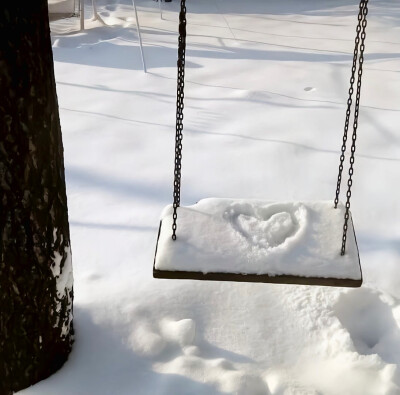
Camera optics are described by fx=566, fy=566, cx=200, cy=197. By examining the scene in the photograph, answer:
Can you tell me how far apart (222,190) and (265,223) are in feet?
5.14

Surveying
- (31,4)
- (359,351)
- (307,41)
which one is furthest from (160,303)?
(307,41)

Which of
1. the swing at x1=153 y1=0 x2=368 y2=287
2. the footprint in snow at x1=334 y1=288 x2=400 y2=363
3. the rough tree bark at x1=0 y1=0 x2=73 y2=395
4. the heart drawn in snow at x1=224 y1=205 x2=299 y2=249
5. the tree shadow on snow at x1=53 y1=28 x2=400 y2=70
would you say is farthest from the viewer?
the tree shadow on snow at x1=53 y1=28 x2=400 y2=70

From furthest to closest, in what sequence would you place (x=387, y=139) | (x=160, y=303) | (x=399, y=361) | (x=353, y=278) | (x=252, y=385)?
(x=387, y=139) < (x=160, y=303) < (x=399, y=361) < (x=252, y=385) < (x=353, y=278)

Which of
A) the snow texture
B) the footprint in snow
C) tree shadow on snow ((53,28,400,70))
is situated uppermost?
tree shadow on snow ((53,28,400,70))

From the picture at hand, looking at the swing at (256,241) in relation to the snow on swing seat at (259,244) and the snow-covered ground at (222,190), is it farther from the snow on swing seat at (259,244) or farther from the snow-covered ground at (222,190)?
the snow-covered ground at (222,190)

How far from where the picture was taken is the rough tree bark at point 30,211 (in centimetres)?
153

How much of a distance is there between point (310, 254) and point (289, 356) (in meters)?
0.60

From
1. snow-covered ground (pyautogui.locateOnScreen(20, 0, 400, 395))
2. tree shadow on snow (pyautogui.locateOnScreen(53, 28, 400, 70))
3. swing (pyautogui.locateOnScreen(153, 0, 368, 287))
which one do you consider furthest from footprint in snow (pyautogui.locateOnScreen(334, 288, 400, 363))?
tree shadow on snow (pyautogui.locateOnScreen(53, 28, 400, 70))

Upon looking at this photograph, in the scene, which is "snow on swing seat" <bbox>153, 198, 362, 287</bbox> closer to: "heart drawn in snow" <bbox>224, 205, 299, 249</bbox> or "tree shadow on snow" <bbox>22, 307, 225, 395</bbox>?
"heart drawn in snow" <bbox>224, 205, 299, 249</bbox>

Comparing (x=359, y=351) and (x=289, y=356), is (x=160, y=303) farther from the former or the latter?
(x=359, y=351)

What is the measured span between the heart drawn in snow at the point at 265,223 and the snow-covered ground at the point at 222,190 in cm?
17

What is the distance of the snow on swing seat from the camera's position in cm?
168

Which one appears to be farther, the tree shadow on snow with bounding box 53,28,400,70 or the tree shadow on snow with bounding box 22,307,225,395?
the tree shadow on snow with bounding box 53,28,400,70

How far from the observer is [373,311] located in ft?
8.02
